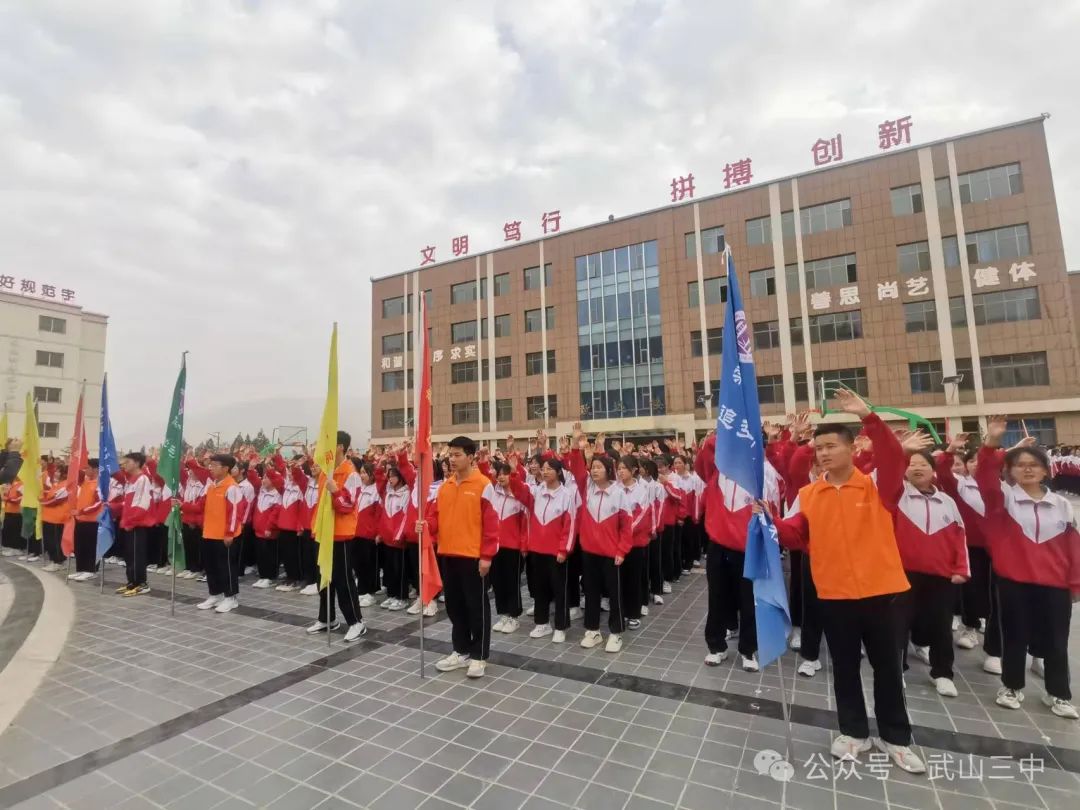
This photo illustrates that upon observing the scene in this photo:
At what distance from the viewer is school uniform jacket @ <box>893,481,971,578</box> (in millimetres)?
3930

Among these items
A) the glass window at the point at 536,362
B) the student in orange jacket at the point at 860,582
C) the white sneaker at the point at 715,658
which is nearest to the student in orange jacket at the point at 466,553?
the white sneaker at the point at 715,658

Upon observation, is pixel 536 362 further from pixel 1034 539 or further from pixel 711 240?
pixel 1034 539

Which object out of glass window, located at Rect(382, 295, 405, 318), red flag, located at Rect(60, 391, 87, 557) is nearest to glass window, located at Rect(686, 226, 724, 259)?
Result: glass window, located at Rect(382, 295, 405, 318)

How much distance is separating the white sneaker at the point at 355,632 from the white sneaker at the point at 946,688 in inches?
191

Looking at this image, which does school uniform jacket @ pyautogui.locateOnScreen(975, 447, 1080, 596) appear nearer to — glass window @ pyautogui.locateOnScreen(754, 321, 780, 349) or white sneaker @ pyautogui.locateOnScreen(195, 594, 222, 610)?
white sneaker @ pyautogui.locateOnScreen(195, 594, 222, 610)

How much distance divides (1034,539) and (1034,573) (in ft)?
0.73

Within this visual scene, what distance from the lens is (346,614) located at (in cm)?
537

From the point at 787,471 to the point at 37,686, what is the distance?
6363mm

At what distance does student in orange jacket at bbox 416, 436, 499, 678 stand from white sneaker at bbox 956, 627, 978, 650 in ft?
13.8

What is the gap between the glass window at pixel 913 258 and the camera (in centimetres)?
2358

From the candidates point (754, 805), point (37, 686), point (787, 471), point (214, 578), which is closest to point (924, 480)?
point (787, 471)

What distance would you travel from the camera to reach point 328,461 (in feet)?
16.8

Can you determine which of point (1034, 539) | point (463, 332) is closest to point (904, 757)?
point (1034, 539)

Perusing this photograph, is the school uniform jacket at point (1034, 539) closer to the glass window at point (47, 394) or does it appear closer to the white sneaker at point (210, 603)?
the white sneaker at point (210, 603)
